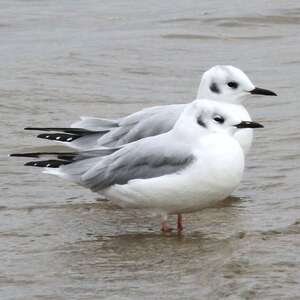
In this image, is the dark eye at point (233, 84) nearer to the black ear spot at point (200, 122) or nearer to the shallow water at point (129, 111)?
the shallow water at point (129, 111)

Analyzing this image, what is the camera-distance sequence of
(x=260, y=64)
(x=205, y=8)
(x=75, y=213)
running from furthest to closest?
(x=205, y=8) < (x=260, y=64) < (x=75, y=213)

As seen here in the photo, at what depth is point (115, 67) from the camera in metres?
12.2

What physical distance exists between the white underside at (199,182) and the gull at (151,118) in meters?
1.21

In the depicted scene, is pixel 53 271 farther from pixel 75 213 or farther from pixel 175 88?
pixel 175 88

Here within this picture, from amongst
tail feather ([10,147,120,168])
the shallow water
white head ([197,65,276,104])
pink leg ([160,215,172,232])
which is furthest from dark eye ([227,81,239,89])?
pink leg ([160,215,172,232])

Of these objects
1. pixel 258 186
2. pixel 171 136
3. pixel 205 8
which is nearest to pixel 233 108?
pixel 258 186

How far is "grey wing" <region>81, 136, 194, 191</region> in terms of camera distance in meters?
6.71

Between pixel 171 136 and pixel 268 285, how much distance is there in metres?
1.71

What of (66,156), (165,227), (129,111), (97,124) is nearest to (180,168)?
(165,227)

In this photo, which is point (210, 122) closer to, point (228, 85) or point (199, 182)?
point (199, 182)

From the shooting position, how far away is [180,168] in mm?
6633

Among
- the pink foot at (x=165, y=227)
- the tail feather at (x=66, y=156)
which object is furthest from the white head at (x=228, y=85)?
the pink foot at (x=165, y=227)

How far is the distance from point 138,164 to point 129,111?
133 inches

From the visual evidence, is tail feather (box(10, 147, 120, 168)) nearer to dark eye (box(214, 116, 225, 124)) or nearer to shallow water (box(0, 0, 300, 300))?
shallow water (box(0, 0, 300, 300))
